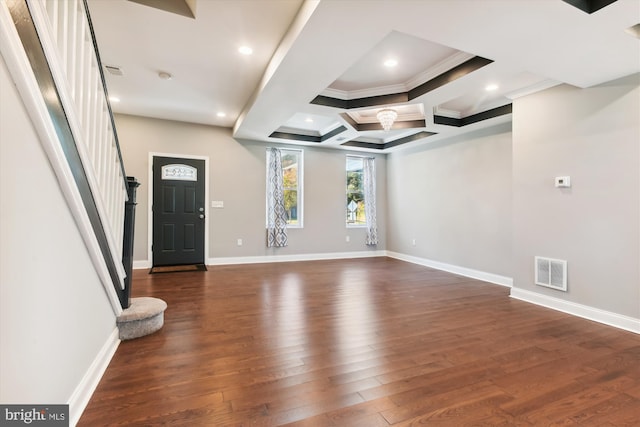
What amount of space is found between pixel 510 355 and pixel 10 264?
291 cm

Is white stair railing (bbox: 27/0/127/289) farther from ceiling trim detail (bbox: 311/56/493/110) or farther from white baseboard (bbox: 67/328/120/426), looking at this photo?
ceiling trim detail (bbox: 311/56/493/110)


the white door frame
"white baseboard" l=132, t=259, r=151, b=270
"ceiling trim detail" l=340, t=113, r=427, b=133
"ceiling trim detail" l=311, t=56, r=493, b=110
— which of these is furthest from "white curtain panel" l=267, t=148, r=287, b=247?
"ceiling trim detail" l=311, t=56, r=493, b=110

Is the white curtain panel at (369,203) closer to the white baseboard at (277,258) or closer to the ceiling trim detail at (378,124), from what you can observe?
the white baseboard at (277,258)

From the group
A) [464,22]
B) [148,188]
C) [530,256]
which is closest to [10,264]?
[464,22]

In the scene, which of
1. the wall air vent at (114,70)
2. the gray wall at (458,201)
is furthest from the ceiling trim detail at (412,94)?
the wall air vent at (114,70)

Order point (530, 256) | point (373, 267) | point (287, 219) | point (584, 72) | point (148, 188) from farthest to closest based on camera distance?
point (287, 219) → point (373, 267) → point (148, 188) → point (530, 256) → point (584, 72)

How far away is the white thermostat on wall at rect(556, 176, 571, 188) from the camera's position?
324cm

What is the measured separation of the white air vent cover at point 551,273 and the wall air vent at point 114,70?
17.7ft

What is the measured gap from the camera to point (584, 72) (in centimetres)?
281

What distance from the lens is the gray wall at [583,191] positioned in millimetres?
2820

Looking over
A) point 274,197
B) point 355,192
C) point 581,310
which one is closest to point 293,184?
point 274,197

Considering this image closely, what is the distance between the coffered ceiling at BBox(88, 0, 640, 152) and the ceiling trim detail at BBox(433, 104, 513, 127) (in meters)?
0.02

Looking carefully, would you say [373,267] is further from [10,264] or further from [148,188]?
[10,264]
